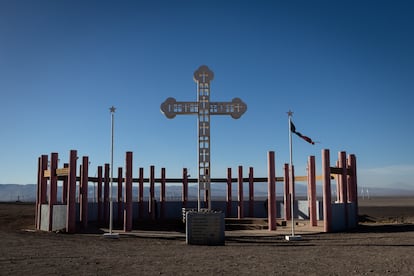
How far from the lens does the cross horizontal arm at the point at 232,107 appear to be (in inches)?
774

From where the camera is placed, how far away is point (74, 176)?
2372 cm

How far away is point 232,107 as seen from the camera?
1972cm

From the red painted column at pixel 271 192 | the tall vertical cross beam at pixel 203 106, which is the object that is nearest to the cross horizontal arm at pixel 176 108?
the tall vertical cross beam at pixel 203 106

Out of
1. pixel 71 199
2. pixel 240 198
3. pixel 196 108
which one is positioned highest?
pixel 196 108

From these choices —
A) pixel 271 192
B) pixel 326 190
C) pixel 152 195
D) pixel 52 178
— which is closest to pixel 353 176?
pixel 326 190

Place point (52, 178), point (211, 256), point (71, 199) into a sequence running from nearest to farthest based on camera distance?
point (211, 256), point (71, 199), point (52, 178)

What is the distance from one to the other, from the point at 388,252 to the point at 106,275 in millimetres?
9699

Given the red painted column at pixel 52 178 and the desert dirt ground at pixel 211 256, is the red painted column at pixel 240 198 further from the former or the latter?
the red painted column at pixel 52 178

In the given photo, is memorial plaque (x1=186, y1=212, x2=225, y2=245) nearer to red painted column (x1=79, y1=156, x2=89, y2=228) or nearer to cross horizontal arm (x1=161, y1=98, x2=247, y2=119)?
cross horizontal arm (x1=161, y1=98, x2=247, y2=119)

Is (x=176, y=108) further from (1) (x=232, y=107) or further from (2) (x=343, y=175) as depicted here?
(2) (x=343, y=175)

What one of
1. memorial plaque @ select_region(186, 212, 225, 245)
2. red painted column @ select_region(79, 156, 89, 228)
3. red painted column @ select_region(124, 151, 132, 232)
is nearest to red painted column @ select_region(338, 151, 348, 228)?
memorial plaque @ select_region(186, 212, 225, 245)

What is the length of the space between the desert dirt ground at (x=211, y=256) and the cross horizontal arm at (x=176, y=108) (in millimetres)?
5484

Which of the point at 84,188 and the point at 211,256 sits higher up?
the point at 84,188

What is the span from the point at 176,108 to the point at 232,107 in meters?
2.45
